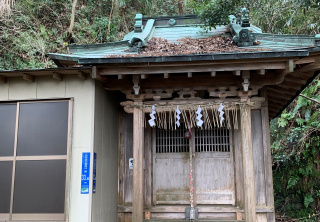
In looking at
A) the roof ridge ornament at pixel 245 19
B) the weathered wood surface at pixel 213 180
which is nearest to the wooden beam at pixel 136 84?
the weathered wood surface at pixel 213 180

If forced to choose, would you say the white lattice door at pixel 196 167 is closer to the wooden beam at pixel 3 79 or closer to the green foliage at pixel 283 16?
the wooden beam at pixel 3 79

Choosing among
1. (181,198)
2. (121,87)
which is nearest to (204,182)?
(181,198)

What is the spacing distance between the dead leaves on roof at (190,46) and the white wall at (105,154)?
4.07 feet

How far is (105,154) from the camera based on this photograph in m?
6.18

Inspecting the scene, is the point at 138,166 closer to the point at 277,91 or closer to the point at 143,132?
the point at 143,132

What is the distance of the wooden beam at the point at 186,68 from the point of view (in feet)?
17.1

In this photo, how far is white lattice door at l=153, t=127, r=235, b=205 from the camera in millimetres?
6797

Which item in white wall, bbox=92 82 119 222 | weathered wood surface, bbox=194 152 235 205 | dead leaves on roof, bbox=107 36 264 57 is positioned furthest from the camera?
weathered wood surface, bbox=194 152 235 205

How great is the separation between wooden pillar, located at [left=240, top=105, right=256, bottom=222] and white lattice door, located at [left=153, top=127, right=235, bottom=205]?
1.35 meters

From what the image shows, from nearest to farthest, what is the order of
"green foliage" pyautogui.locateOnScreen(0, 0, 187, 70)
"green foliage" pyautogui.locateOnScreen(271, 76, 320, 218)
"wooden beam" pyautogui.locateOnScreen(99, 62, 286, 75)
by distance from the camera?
"wooden beam" pyautogui.locateOnScreen(99, 62, 286, 75)
"green foliage" pyautogui.locateOnScreen(271, 76, 320, 218)
"green foliage" pyautogui.locateOnScreen(0, 0, 187, 70)

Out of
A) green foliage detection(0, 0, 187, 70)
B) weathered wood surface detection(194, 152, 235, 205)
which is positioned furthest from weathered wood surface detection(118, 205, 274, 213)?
green foliage detection(0, 0, 187, 70)

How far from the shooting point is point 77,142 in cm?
562

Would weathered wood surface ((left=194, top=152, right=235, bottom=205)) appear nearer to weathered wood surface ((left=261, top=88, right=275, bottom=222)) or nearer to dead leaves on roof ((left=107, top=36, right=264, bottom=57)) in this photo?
weathered wood surface ((left=261, top=88, right=275, bottom=222))

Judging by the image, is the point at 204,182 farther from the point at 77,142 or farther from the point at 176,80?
the point at 77,142
